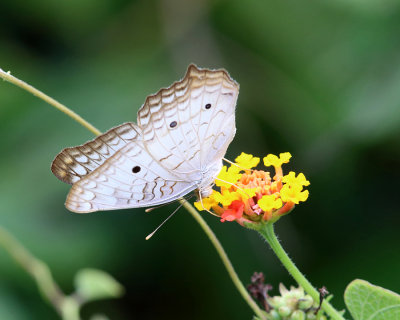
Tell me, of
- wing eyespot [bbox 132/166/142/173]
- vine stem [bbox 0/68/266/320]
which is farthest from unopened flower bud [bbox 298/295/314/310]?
wing eyespot [bbox 132/166/142/173]

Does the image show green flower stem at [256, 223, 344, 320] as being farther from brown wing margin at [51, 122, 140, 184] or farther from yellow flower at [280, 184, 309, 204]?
brown wing margin at [51, 122, 140, 184]

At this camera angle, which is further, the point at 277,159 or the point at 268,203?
the point at 277,159

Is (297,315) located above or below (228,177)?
below

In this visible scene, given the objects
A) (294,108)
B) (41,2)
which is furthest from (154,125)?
(41,2)

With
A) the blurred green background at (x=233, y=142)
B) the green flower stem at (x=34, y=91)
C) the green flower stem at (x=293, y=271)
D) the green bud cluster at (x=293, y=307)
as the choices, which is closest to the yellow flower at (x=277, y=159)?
the green flower stem at (x=293, y=271)

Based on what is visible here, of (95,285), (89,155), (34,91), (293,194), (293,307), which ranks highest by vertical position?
(34,91)

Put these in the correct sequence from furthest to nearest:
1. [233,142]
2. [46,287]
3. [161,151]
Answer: [233,142] < [46,287] < [161,151]

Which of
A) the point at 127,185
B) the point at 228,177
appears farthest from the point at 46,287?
the point at 228,177

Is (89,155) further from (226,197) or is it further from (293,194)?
(293,194)
